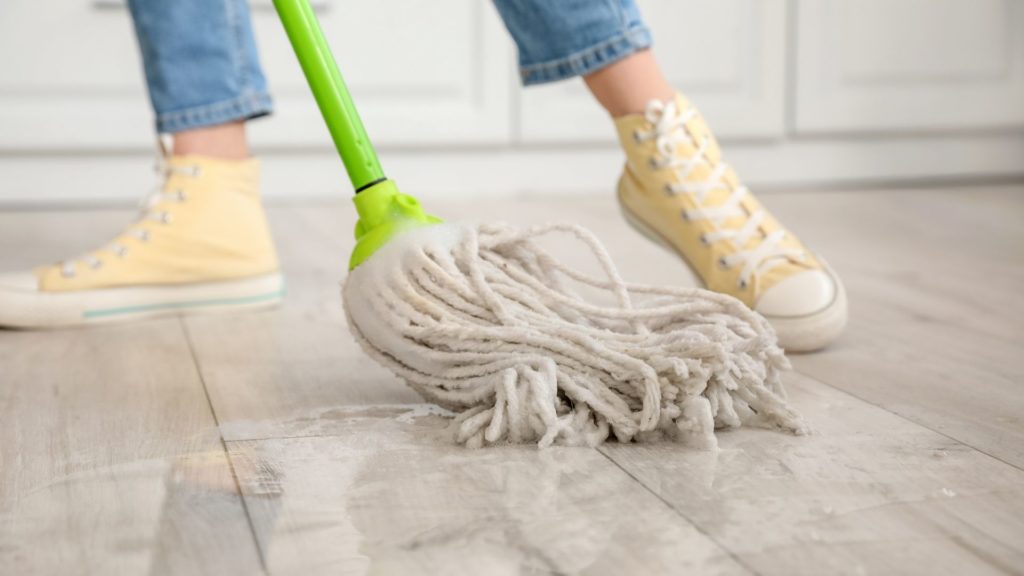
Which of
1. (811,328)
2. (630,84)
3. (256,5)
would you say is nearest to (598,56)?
(630,84)

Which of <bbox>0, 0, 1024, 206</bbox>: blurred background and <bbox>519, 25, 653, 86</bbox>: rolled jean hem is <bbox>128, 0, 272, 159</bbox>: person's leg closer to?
<bbox>519, 25, 653, 86</bbox>: rolled jean hem

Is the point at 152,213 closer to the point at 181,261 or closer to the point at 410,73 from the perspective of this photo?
the point at 181,261

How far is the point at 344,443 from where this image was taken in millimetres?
734

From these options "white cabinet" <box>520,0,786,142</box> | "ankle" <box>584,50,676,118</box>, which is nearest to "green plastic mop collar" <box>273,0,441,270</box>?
"ankle" <box>584,50,676,118</box>

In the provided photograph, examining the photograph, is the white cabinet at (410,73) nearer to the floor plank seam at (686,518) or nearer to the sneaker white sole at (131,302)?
the sneaker white sole at (131,302)

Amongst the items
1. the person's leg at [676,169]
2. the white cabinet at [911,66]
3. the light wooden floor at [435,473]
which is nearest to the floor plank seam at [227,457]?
the light wooden floor at [435,473]

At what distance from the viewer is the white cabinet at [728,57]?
217cm

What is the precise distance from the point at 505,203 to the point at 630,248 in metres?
0.54

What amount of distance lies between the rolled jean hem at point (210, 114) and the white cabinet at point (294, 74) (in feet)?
2.66

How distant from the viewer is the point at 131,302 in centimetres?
115

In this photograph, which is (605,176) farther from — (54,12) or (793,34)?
(54,12)

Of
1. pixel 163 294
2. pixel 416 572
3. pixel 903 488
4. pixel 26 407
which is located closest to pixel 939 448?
pixel 903 488

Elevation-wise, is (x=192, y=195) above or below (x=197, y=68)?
below

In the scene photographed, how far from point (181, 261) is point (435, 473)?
0.57m
